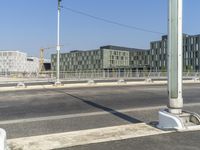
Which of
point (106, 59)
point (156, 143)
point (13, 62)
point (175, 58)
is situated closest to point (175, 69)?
point (175, 58)

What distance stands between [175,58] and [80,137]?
128 inches

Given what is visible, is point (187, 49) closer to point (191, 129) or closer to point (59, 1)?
point (59, 1)

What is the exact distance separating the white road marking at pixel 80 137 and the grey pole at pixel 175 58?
0.92m

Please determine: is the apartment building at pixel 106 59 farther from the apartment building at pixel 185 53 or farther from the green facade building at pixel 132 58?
the apartment building at pixel 185 53

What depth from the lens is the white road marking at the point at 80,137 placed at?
5918 mm

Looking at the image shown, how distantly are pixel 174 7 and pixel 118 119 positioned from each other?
3.92m

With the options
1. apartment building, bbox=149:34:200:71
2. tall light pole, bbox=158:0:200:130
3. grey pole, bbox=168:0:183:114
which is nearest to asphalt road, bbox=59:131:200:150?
tall light pole, bbox=158:0:200:130

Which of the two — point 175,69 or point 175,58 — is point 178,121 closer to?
point 175,69

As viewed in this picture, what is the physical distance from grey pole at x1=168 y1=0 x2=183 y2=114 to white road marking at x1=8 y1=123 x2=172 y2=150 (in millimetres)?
923

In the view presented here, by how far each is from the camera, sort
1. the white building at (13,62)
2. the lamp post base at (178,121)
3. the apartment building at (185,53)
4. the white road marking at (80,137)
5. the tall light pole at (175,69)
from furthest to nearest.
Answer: the white building at (13,62) → the apartment building at (185,53) → the tall light pole at (175,69) → the lamp post base at (178,121) → the white road marking at (80,137)

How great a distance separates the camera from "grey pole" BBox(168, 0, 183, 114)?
24.6 ft

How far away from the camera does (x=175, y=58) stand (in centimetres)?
755

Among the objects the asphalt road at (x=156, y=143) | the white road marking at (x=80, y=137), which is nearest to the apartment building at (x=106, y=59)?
the white road marking at (x=80, y=137)

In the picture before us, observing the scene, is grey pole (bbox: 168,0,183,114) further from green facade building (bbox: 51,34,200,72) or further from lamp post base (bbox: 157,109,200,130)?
green facade building (bbox: 51,34,200,72)
